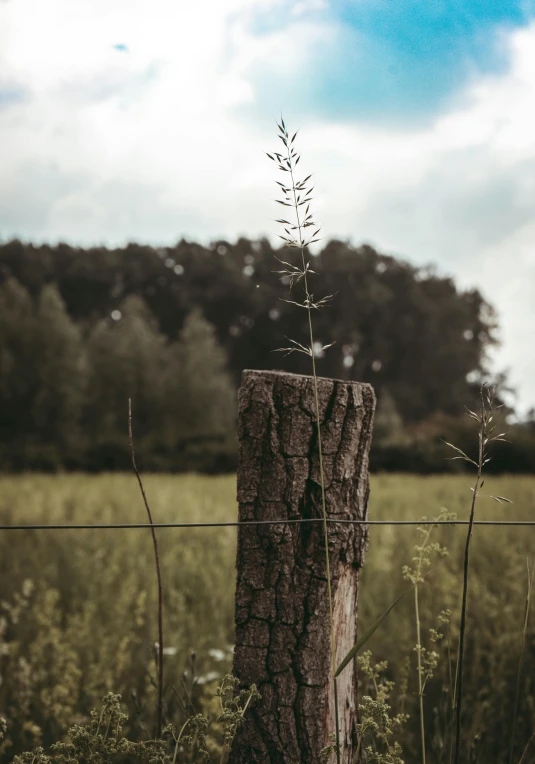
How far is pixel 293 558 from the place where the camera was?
1602 millimetres

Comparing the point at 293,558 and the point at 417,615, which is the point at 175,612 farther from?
the point at 417,615

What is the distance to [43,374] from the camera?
85.6 ft

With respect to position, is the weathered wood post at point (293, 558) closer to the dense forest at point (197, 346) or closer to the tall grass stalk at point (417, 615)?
the tall grass stalk at point (417, 615)

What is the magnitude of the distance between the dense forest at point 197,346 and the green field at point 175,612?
12.8 meters

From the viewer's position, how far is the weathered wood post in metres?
1.56

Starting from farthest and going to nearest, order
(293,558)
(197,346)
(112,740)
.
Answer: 1. (197,346)
2. (293,558)
3. (112,740)

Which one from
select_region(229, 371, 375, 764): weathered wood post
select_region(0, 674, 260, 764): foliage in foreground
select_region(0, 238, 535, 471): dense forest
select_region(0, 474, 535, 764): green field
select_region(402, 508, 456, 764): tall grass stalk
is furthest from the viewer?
→ select_region(0, 238, 535, 471): dense forest

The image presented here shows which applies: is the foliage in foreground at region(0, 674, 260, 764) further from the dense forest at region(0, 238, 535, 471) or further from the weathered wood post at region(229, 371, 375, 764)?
the dense forest at region(0, 238, 535, 471)

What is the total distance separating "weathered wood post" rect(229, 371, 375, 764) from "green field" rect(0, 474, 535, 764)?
37cm

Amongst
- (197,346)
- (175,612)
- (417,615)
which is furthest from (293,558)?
(197,346)

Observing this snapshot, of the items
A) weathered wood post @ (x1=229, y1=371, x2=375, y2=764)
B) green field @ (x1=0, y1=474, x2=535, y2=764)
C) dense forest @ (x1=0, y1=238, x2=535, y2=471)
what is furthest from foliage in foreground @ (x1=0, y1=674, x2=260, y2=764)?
dense forest @ (x1=0, y1=238, x2=535, y2=471)

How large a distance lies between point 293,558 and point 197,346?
28.8 m

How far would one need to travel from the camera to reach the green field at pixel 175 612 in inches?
117

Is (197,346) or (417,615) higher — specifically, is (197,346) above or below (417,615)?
above
